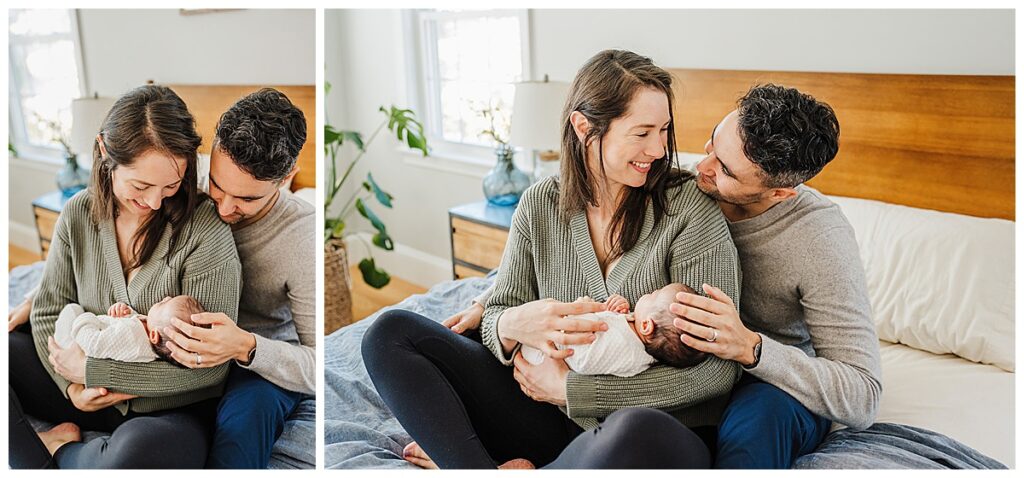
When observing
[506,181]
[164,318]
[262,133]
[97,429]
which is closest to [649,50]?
[506,181]

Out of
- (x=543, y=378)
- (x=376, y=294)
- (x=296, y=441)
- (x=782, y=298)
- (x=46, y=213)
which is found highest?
A: (x=46, y=213)

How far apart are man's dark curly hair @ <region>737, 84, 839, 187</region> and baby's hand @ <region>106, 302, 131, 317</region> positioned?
3.28 feet

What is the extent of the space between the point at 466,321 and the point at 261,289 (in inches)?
14.5

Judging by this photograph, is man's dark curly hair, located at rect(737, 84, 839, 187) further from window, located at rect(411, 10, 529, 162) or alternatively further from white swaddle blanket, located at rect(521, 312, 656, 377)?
window, located at rect(411, 10, 529, 162)

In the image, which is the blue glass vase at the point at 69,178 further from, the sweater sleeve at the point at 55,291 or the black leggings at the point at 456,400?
the black leggings at the point at 456,400

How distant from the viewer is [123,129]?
1.30m

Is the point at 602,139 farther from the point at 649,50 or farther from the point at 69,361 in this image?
the point at 649,50

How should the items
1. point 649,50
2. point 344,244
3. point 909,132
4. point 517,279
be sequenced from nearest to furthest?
1. point 517,279
2. point 909,132
3. point 649,50
4. point 344,244

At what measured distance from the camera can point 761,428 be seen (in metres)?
1.27

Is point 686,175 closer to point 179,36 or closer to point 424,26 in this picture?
point 179,36

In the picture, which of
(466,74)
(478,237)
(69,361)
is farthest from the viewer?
(466,74)

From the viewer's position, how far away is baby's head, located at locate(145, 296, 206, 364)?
130 cm
